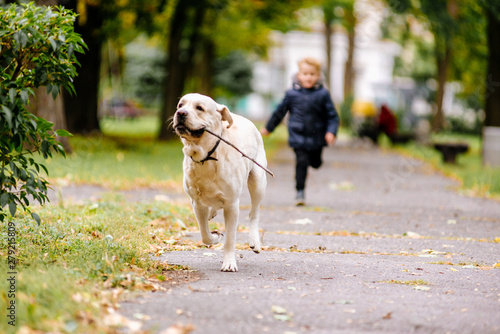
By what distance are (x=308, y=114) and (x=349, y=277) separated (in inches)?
216

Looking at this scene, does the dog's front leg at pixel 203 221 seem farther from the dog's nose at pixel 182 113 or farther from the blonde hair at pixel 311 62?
the blonde hair at pixel 311 62

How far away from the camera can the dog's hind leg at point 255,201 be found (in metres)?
6.69

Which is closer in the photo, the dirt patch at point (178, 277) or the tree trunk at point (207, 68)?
the dirt patch at point (178, 277)

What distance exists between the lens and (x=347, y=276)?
6086 millimetres

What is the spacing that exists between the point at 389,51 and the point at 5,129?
70.1m

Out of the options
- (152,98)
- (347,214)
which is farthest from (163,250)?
(152,98)

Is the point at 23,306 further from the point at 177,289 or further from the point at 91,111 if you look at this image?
the point at 91,111

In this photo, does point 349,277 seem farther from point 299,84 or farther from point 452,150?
point 452,150

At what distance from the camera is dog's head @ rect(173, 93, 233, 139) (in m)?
5.51

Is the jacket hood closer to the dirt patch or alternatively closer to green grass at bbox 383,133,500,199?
green grass at bbox 383,133,500,199

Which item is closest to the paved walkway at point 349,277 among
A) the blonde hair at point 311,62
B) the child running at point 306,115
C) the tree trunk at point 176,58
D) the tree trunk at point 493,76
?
the child running at point 306,115

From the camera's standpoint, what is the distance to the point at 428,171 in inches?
784

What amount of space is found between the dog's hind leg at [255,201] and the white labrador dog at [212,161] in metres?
0.32

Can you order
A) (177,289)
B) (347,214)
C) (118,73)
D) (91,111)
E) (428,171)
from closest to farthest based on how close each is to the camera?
(177,289) < (347,214) < (428,171) < (91,111) < (118,73)
